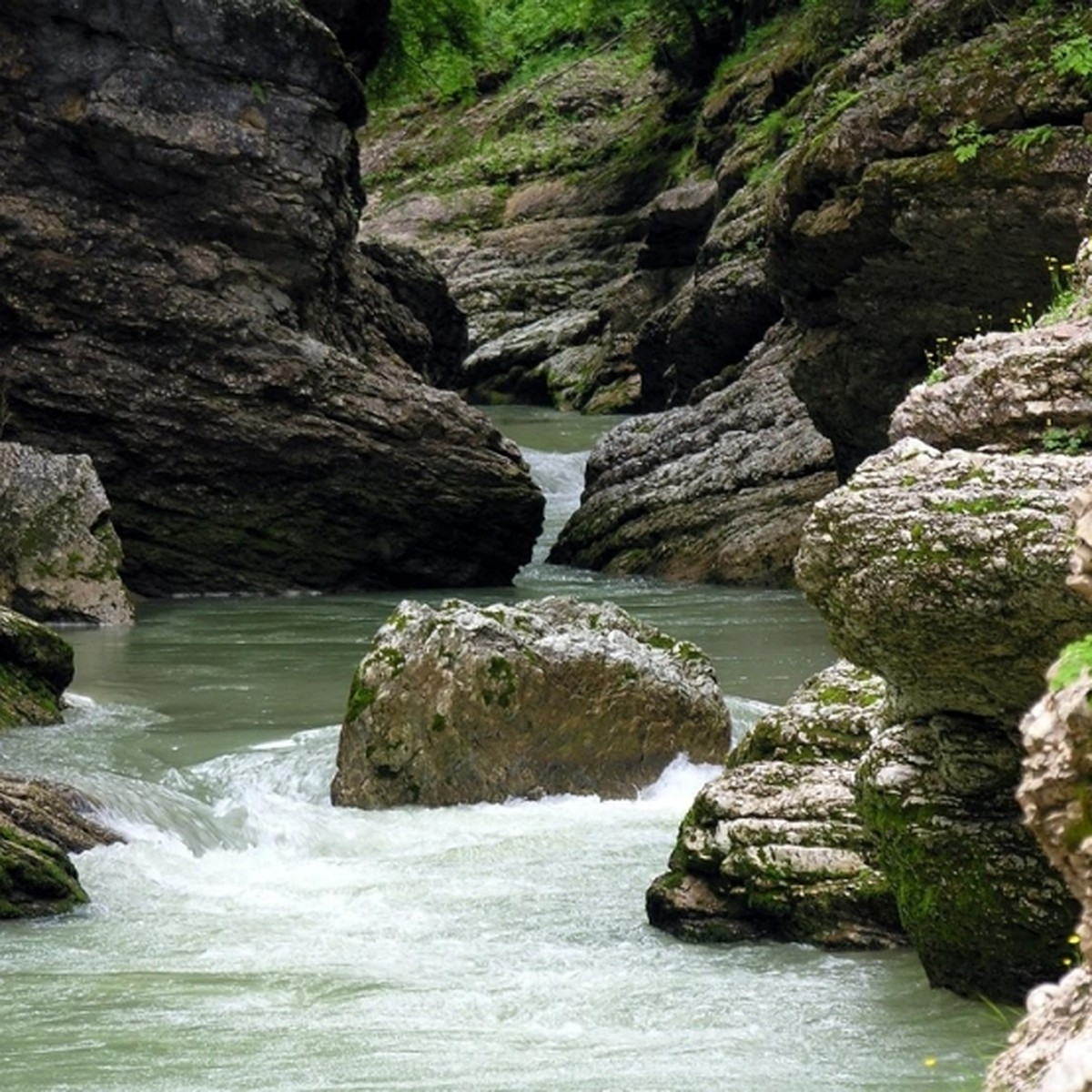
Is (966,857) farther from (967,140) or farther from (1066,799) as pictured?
(967,140)

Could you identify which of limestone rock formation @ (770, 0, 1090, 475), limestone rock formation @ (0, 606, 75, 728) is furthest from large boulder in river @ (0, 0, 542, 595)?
limestone rock formation @ (0, 606, 75, 728)

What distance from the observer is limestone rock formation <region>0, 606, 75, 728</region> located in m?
12.9

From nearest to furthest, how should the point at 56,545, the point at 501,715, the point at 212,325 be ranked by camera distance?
the point at 501,715, the point at 56,545, the point at 212,325

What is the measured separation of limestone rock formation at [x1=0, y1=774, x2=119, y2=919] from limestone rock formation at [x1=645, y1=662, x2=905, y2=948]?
261cm

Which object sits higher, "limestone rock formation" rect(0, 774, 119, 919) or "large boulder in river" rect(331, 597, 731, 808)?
"large boulder in river" rect(331, 597, 731, 808)

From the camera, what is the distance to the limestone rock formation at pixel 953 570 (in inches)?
227

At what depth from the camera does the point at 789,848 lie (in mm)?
7832

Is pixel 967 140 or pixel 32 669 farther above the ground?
pixel 967 140

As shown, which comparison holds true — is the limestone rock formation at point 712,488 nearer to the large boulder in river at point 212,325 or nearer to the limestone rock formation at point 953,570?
the large boulder in river at point 212,325

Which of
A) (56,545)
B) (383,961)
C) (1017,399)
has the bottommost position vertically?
(383,961)

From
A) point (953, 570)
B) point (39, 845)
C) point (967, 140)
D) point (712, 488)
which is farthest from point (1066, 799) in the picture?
point (712, 488)

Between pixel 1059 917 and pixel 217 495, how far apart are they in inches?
669

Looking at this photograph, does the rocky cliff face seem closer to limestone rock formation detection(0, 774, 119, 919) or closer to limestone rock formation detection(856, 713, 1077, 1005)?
limestone rock formation detection(0, 774, 119, 919)

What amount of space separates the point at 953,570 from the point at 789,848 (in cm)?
228
